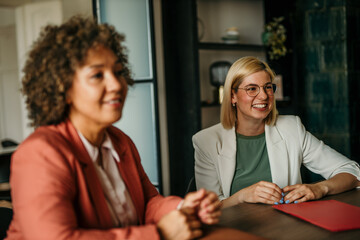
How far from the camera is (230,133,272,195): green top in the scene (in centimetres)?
210

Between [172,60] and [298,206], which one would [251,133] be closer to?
[298,206]

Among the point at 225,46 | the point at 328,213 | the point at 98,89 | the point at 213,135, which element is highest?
the point at 225,46

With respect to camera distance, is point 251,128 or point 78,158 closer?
point 78,158

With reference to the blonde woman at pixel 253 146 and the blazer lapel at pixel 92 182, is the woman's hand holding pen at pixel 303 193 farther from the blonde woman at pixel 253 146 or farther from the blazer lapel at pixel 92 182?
the blazer lapel at pixel 92 182

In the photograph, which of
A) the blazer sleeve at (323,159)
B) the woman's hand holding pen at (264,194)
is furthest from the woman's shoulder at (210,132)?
the woman's hand holding pen at (264,194)

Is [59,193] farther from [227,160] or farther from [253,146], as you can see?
[253,146]

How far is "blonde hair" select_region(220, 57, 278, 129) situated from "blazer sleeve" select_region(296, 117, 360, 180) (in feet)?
0.71

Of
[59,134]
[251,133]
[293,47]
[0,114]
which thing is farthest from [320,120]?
[0,114]

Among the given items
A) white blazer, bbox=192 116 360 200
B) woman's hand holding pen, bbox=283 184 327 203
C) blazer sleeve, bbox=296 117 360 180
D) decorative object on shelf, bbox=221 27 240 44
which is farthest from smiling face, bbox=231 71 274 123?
decorative object on shelf, bbox=221 27 240 44

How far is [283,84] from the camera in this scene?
4.39 metres

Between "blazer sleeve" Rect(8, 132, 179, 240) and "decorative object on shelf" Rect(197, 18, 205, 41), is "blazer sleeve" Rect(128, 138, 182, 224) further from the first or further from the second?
"decorative object on shelf" Rect(197, 18, 205, 41)

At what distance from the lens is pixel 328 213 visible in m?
1.43

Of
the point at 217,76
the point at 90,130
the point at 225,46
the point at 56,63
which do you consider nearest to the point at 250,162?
the point at 90,130

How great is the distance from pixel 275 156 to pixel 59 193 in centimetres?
140
